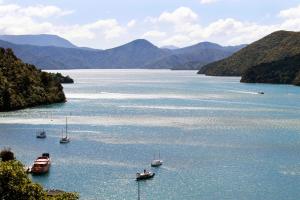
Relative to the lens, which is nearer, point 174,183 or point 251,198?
point 251,198

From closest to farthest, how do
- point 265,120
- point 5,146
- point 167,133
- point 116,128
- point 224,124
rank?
point 5,146, point 167,133, point 116,128, point 224,124, point 265,120

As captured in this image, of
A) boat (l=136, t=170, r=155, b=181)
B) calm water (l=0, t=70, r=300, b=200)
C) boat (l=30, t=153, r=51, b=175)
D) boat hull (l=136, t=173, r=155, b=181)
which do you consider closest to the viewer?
calm water (l=0, t=70, r=300, b=200)

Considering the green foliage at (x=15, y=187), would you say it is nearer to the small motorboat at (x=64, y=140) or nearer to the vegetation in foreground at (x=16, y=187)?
the vegetation in foreground at (x=16, y=187)

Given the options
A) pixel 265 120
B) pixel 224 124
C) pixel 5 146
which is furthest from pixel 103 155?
pixel 265 120

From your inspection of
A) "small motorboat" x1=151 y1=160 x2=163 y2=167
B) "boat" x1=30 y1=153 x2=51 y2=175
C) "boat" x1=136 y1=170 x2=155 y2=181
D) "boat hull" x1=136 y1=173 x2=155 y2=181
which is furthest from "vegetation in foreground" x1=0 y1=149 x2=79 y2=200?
"small motorboat" x1=151 y1=160 x2=163 y2=167

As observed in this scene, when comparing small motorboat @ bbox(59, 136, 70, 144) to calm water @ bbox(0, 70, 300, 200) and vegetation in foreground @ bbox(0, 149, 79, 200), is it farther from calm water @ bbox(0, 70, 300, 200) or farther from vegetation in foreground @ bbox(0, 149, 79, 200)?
vegetation in foreground @ bbox(0, 149, 79, 200)

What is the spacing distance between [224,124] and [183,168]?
230ft

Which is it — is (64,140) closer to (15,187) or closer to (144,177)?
(144,177)

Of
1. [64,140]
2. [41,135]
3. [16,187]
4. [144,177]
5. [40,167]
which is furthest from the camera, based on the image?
[41,135]

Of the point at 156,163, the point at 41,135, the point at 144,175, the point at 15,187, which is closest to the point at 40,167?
the point at 144,175

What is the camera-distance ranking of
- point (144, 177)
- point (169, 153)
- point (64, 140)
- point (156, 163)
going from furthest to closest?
point (64, 140) < point (169, 153) < point (156, 163) < point (144, 177)

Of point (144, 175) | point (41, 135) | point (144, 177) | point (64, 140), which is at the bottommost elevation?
point (144, 177)

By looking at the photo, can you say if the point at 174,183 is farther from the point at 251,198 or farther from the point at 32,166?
the point at 32,166

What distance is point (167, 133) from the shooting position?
150 metres
